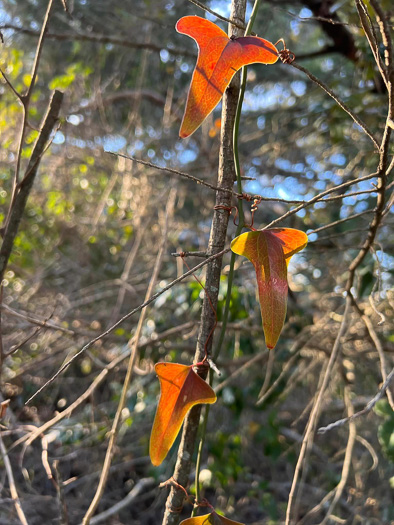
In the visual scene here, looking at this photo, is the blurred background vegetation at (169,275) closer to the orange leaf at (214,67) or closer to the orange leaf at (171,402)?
the orange leaf at (171,402)

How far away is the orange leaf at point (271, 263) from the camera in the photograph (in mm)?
615

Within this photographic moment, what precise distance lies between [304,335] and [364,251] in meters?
0.75

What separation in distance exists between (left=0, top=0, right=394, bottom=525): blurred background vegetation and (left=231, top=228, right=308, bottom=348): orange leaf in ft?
3.11

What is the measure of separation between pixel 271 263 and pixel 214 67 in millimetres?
256

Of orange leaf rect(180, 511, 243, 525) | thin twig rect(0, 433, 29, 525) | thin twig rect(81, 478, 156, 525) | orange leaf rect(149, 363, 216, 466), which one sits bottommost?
thin twig rect(81, 478, 156, 525)

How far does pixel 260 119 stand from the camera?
3.00 meters

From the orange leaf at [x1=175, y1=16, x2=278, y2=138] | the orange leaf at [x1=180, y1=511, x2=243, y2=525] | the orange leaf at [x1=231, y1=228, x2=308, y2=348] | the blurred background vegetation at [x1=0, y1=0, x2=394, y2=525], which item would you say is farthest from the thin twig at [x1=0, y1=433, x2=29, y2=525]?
the orange leaf at [x1=175, y1=16, x2=278, y2=138]

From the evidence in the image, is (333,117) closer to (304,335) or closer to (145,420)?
(304,335)

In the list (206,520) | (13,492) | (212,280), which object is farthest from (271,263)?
(13,492)

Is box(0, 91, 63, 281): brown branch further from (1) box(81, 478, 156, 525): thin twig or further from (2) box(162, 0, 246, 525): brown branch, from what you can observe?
(1) box(81, 478, 156, 525): thin twig

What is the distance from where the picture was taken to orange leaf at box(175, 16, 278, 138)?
619mm

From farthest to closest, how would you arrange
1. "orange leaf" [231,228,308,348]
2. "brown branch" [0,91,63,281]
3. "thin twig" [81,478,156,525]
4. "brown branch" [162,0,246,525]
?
"thin twig" [81,478,156,525] → "brown branch" [0,91,63,281] → "brown branch" [162,0,246,525] → "orange leaf" [231,228,308,348]

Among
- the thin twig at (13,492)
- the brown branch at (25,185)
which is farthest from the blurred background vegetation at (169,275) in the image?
the brown branch at (25,185)

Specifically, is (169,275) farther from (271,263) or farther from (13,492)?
(271,263)
